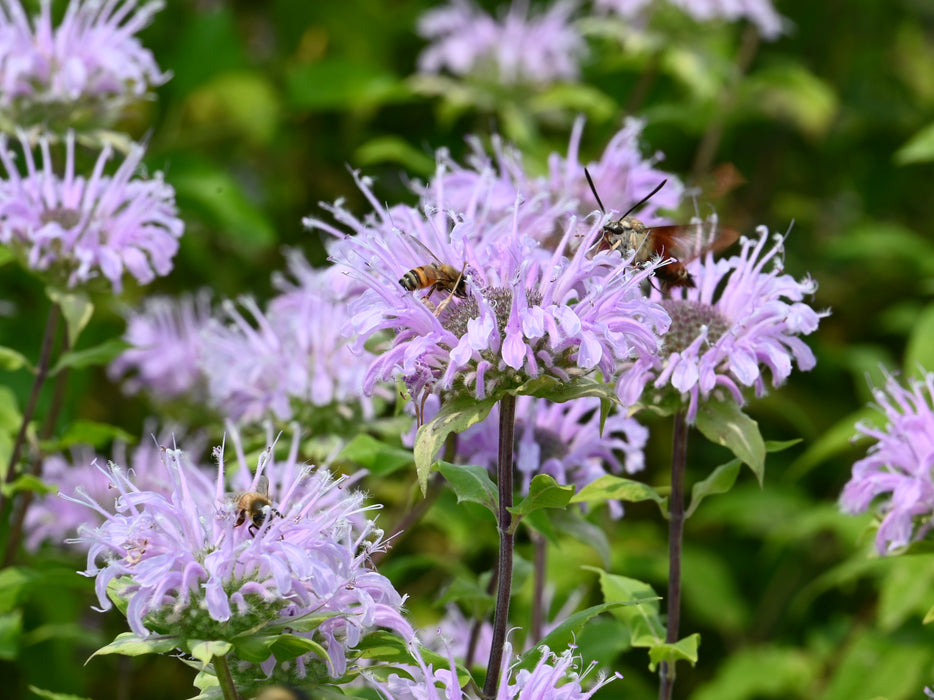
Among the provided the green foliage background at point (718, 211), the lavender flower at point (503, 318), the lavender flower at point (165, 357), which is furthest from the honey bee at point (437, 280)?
the lavender flower at point (165, 357)

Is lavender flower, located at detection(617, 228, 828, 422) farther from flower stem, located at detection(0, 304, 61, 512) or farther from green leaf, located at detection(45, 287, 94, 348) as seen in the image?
flower stem, located at detection(0, 304, 61, 512)

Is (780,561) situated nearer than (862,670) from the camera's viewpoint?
No

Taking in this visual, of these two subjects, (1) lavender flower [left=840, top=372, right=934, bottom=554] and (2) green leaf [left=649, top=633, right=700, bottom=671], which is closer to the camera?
(2) green leaf [left=649, top=633, right=700, bottom=671]

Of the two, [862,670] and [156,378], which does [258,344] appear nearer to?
[156,378]

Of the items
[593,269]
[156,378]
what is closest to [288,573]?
[593,269]

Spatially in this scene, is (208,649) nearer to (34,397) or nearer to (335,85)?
(34,397)

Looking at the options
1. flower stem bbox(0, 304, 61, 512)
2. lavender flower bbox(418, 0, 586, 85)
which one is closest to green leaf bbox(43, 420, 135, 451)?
flower stem bbox(0, 304, 61, 512)
